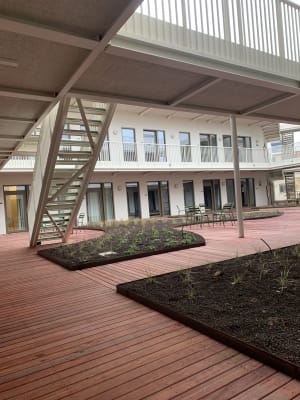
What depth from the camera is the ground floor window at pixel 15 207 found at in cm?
1412

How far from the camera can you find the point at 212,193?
2003 cm

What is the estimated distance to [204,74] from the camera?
3953mm

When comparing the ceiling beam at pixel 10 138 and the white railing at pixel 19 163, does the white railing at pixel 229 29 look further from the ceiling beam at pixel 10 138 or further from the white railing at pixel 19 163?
the white railing at pixel 19 163

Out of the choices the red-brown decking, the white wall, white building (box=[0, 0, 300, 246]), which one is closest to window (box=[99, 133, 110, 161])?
the white wall

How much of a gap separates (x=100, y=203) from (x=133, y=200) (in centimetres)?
A: 190

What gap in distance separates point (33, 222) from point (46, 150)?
91.6 inches

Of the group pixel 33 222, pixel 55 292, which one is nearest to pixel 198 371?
pixel 55 292


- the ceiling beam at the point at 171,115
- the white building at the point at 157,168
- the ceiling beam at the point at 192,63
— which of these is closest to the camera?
the ceiling beam at the point at 192,63

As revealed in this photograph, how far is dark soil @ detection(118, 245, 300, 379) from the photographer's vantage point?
2.16m

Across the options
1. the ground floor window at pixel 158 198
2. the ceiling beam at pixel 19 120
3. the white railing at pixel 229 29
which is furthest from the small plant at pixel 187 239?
the ground floor window at pixel 158 198

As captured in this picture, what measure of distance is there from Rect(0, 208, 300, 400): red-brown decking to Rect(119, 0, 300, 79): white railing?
2.88m

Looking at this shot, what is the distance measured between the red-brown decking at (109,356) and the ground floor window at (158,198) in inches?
541

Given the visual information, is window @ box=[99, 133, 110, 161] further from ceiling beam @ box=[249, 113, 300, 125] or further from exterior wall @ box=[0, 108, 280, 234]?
ceiling beam @ box=[249, 113, 300, 125]

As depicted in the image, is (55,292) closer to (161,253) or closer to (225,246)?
(161,253)
